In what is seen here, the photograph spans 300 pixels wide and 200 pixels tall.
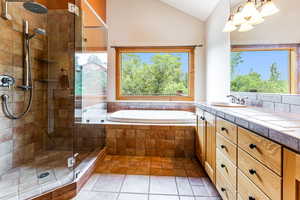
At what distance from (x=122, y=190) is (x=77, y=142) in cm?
92

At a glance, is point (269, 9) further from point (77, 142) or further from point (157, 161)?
point (77, 142)

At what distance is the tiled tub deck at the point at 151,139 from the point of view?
2.42 metres

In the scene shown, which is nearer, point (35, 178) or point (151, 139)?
point (35, 178)

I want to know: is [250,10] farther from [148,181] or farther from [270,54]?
[148,181]

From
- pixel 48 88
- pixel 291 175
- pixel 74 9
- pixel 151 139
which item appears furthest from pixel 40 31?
pixel 291 175

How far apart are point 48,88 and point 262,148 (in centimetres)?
264

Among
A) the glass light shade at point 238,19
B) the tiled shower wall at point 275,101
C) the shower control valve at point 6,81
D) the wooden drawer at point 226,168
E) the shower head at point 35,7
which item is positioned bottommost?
the wooden drawer at point 226,168

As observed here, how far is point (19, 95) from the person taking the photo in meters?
2.10

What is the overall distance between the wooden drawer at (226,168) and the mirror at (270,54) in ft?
2.63

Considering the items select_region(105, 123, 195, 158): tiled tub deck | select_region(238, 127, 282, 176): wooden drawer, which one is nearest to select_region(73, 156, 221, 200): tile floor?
select_region(105, 123, 195, 158): tiled tub deck

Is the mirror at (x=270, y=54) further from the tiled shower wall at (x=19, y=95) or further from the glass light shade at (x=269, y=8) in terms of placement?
the tiled shower wall at (x=19, y=95)

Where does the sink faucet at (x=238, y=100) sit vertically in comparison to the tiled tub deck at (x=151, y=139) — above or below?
above

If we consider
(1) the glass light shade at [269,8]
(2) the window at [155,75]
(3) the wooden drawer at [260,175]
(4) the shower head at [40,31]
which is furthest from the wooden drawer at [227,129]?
(4) the shower head at [40,31]

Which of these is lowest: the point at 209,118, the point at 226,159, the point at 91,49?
the point at 226,159
